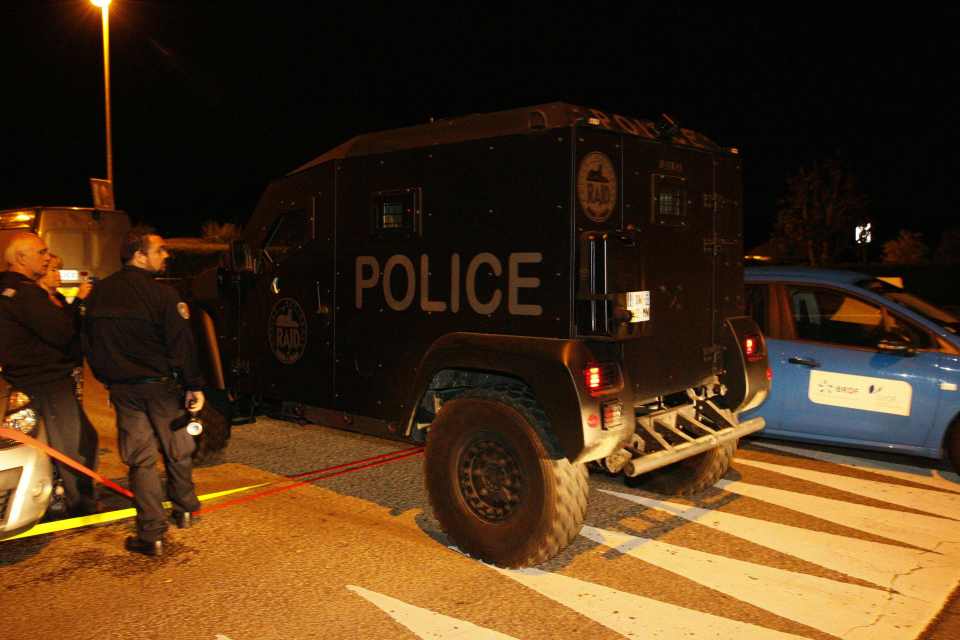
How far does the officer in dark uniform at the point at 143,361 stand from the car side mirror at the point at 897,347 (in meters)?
5.07

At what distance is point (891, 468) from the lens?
6785 mm

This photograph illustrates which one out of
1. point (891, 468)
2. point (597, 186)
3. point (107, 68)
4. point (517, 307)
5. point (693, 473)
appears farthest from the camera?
point (107, 68)

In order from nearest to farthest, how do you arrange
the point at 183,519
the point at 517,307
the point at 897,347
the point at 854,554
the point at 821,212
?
the point at 517,307 → the point at 854,554 → the point at 183,519 → the point at 897,347 → the point at 821,212

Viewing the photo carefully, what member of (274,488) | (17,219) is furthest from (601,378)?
(17,219)

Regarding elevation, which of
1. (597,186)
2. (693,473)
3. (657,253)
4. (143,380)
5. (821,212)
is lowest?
(693,473)

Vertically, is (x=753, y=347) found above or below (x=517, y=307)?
below

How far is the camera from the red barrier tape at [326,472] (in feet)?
18.9

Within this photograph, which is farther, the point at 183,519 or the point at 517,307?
the point at 183,519

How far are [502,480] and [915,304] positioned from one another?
413cm

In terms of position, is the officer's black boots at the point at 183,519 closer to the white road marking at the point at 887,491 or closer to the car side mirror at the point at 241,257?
the car side mirror at the point at 241,257

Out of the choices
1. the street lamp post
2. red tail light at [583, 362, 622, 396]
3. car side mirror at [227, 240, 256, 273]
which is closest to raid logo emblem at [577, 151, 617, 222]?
red tail light at [583, 362, 622, 396]

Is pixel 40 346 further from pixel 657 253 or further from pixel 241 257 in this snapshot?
pixel 657 253

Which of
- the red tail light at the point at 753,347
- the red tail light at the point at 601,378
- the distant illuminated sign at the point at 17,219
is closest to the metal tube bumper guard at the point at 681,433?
the red tail light at the point at 753,347

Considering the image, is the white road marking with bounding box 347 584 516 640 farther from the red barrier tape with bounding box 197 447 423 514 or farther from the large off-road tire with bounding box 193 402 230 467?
the large off-road tire with bounding box 193 402 230 467
